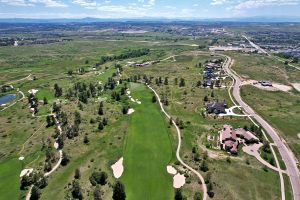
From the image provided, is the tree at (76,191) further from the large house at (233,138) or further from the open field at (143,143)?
the large house at (233,138)

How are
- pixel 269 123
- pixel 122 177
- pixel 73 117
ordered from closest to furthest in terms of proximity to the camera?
1. pixel 122 177
2. pixel 269 123
3. pixel 73 117

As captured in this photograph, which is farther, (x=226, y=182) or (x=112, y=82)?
(x=112, y=82)


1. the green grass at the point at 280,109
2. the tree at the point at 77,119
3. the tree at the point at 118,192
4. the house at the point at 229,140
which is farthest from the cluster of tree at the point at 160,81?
the tree at the point at 118,192

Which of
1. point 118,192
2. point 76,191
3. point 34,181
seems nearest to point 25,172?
point 34,181

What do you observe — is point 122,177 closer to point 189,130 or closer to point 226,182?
point 226,182

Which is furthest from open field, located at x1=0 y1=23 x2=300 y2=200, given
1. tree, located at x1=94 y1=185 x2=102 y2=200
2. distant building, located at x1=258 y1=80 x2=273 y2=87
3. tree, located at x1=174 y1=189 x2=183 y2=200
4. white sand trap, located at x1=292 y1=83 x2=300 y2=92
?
white sand trap, located at x1=292 y1=83 x2=300 y2=92

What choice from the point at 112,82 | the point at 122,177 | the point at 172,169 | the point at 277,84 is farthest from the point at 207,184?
the point at 277,84
